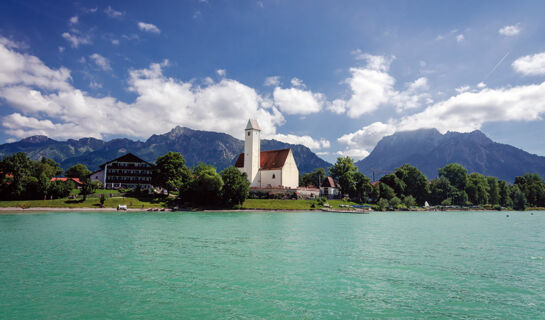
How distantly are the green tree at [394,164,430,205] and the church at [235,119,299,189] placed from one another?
153 feet

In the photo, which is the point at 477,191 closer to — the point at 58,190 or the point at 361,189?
the point at 361,189

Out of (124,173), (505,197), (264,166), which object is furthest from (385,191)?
(124,173)

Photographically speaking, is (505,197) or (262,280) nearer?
(262,280)

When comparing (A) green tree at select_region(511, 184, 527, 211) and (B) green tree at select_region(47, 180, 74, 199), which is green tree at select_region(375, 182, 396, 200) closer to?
(A) green tree at select_region(511, 184, 527, 211)

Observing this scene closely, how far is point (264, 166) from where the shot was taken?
105 metres

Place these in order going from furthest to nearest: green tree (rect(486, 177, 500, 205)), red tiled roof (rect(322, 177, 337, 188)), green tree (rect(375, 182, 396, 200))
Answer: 1. green tree (rect(486, 177, 500, 205))
2. red tiled roof (rect(322, 177, 337, 188))
3. green tree (rect(375, 182, 396, 200))

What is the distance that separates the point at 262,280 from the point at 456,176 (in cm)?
14068

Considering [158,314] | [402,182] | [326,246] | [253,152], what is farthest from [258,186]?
[158,314]

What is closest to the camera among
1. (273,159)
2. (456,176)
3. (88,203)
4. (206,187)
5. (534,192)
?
(88,203)

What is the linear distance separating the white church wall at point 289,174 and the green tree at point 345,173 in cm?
1507

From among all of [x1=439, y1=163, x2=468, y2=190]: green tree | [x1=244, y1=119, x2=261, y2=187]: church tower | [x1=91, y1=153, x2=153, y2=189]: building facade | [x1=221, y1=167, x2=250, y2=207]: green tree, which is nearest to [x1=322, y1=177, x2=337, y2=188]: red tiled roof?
[x1=244, y1=119, x2=261, y2=187]: church tower

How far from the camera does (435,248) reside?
1077 inches

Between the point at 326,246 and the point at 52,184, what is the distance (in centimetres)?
7371

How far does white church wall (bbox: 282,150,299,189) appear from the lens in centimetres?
10075
